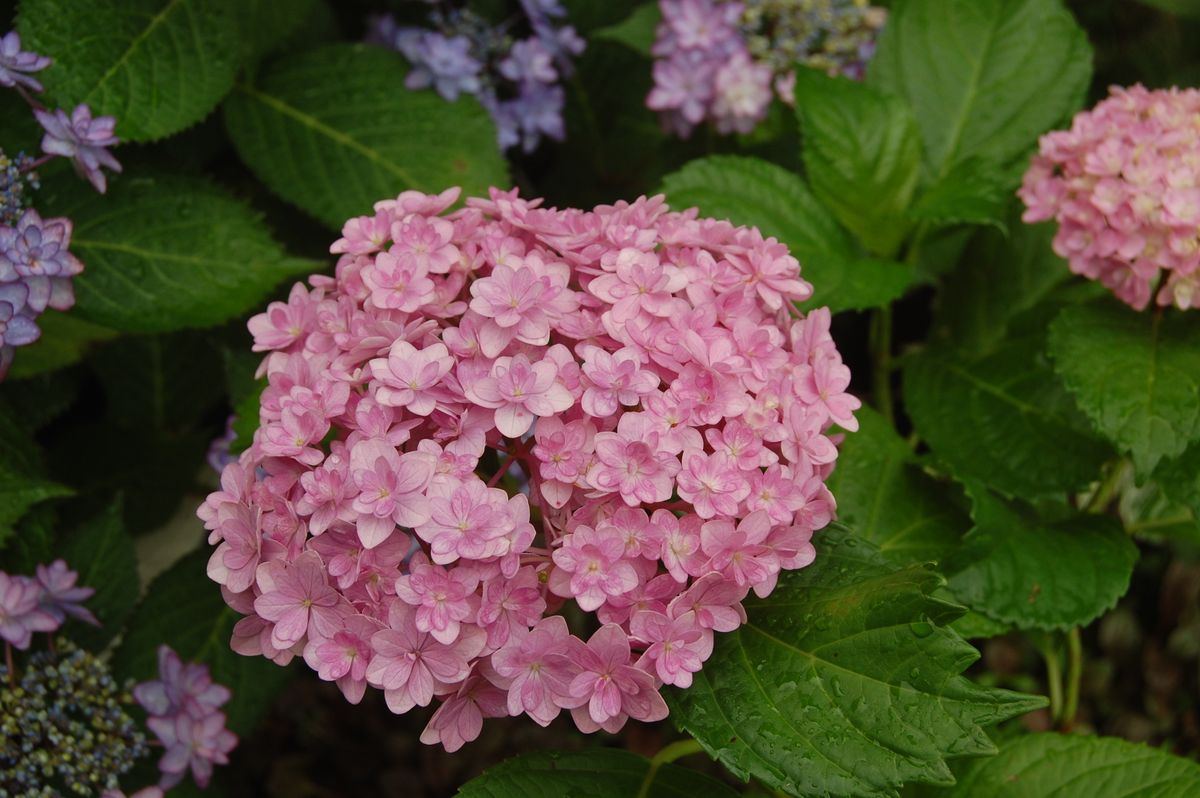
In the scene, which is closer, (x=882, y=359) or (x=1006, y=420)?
(x=1006, y=420)

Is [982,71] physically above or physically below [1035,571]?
above

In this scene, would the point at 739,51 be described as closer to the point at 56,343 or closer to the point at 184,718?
the point at 56,343

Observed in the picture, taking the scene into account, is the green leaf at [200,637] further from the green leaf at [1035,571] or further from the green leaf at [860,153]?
the green leaf at [860,153]

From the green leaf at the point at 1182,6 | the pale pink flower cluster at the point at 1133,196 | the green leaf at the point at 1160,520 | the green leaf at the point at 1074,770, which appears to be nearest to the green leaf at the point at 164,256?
the pale pink flower cluster at the point at 1133,196

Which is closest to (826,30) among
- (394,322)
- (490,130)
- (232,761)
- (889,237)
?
(889,237)

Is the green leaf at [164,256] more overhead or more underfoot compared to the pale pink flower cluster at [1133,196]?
more underfoot

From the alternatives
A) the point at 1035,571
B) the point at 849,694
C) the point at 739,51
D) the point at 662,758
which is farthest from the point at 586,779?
the point at 739,51
